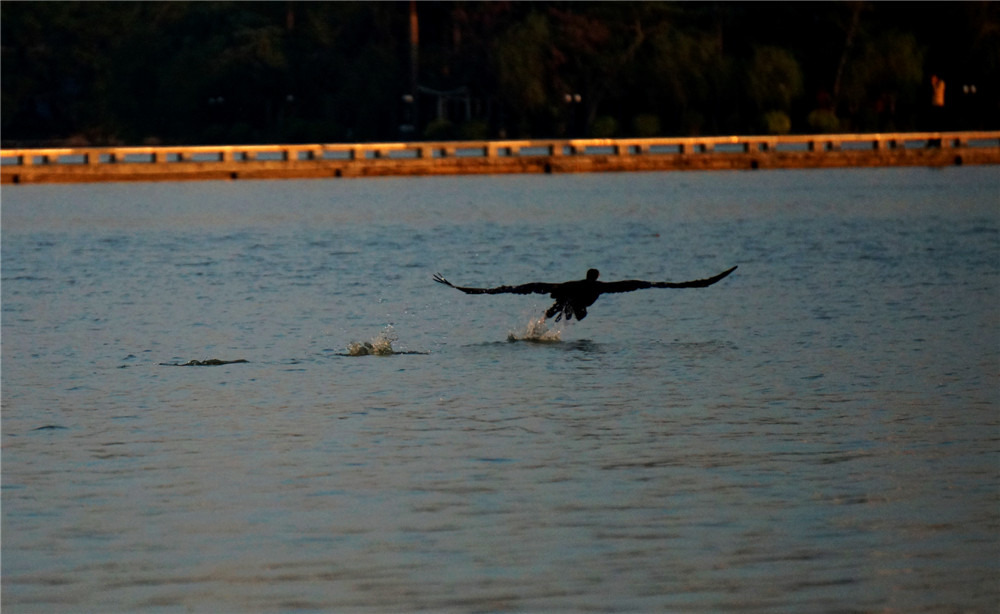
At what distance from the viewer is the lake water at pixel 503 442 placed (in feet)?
33.1

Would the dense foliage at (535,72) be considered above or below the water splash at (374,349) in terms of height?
above

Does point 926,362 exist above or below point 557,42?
below

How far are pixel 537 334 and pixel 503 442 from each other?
7342 mm

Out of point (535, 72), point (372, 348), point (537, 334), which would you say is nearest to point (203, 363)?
point (372, 348)

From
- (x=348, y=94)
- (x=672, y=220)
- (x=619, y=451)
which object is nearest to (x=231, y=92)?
(x=348, y=94)

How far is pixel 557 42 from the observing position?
82500mm

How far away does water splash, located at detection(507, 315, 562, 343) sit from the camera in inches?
827

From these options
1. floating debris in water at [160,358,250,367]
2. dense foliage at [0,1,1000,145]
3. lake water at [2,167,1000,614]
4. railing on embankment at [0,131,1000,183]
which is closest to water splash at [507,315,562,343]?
lake water at [2,167,1000,614]

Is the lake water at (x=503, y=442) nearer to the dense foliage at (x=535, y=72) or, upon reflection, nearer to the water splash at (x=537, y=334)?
the water splash at (x=537, y=334)

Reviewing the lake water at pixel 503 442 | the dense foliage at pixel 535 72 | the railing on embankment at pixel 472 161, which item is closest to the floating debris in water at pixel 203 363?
the lake water at pixel 503 442

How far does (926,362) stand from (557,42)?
65.9 meters

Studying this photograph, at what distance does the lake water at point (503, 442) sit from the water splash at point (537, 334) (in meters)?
0.05

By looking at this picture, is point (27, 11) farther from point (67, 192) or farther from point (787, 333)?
point (787, 333)

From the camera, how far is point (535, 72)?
81.8 meters
